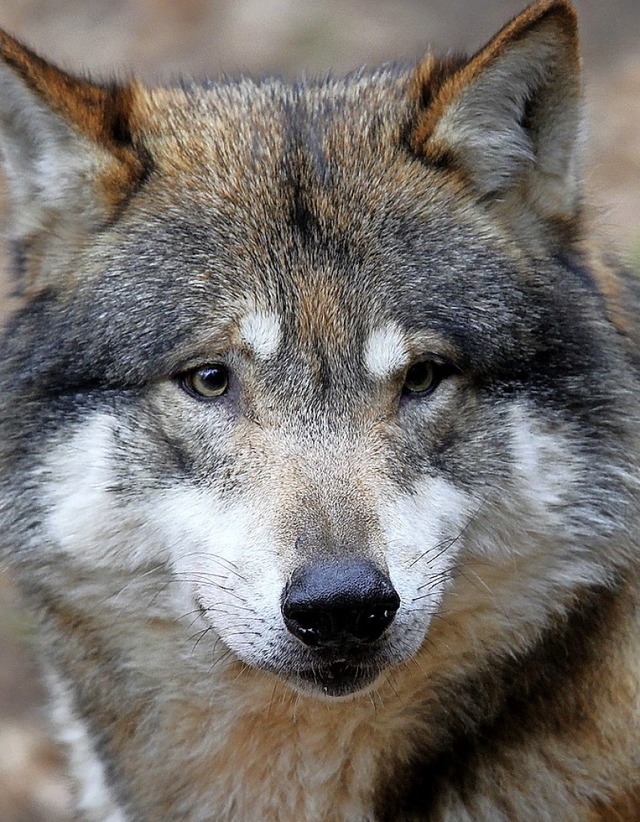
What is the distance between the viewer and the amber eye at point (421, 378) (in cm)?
344

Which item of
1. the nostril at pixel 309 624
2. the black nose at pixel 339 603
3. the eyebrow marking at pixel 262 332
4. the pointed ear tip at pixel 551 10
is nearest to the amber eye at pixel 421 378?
the eyebrow marking at pixel 262 332

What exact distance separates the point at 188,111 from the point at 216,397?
0.98 meters

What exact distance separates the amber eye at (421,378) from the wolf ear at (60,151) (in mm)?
988

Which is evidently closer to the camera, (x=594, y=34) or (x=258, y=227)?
(x=258, y=227)

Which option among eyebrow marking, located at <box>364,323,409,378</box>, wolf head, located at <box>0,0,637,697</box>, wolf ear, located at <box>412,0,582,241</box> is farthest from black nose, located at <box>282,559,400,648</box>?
wolf ear, located at <box>412,0,582,241</box>

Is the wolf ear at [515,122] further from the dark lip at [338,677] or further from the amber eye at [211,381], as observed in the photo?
the dark lip at [338,677]

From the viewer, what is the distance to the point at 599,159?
8164mm

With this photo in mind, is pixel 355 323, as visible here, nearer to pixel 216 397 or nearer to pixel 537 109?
pixel 216 397

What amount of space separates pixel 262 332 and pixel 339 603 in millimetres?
820

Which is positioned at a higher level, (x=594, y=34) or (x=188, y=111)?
(x=594, y=34)

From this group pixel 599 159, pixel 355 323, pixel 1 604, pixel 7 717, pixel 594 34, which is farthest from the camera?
pixel 594 34

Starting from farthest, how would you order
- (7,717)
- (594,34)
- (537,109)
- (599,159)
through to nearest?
(594,34) → (599,159) → (7,717) → (537,109)

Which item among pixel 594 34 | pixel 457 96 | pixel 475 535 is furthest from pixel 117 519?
pixel 594 34

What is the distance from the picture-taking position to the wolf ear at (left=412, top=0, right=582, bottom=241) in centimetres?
346
